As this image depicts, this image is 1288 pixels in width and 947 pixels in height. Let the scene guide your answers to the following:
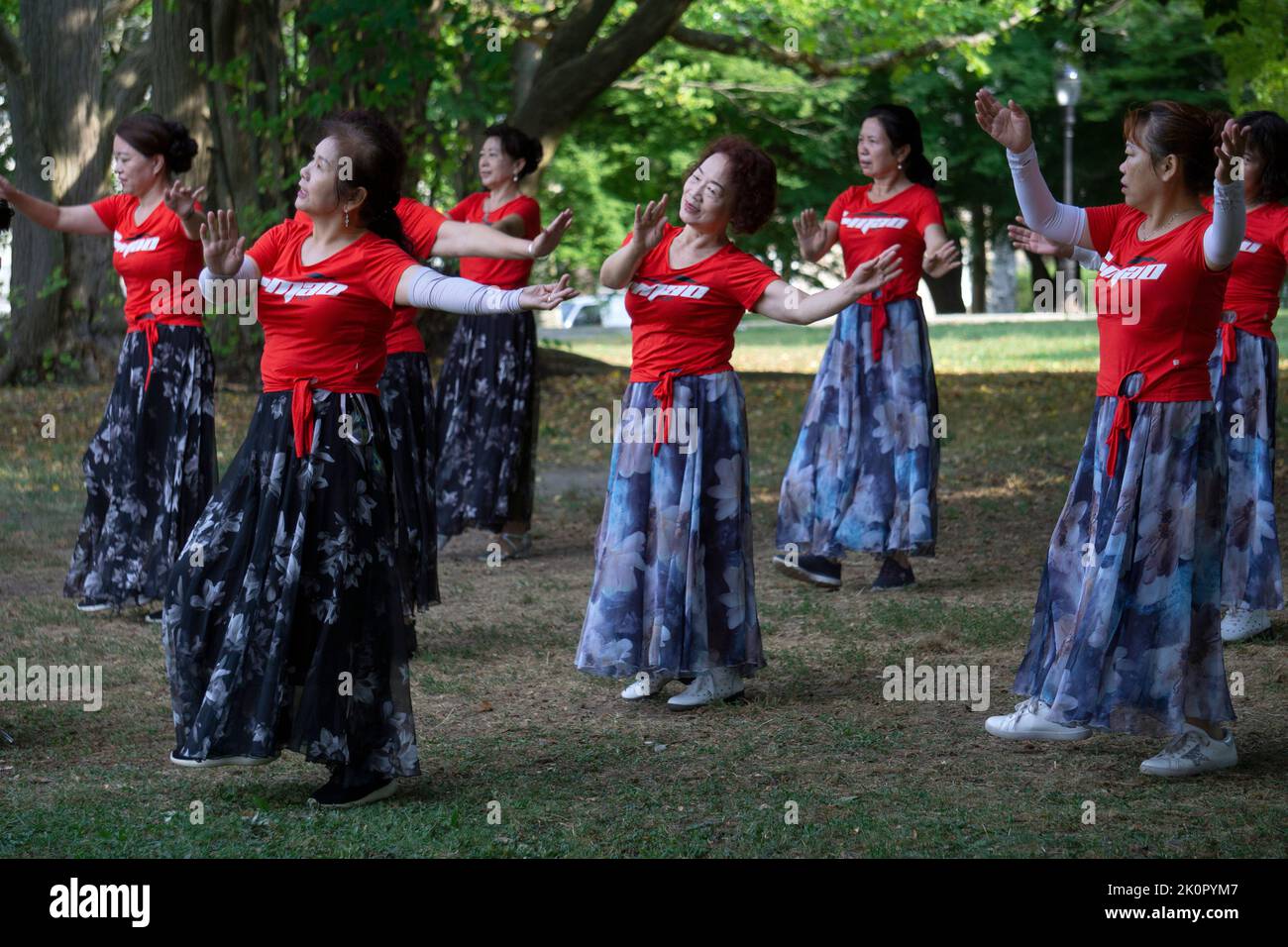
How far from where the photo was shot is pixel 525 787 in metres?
5.34

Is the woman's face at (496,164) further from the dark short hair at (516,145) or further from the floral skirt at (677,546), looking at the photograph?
the floral skirt at (677,546)

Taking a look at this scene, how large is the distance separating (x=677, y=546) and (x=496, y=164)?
3.92m

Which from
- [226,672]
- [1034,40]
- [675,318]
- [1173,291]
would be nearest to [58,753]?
[226,672]

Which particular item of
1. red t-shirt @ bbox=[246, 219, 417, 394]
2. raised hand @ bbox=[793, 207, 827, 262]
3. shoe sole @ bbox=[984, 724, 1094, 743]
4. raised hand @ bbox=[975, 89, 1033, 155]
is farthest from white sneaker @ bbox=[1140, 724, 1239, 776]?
red t-shirt @ bbox=[246, 219, 417, 394]

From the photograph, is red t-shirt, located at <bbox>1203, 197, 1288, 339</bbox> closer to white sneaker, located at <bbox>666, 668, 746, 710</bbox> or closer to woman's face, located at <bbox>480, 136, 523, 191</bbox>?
white sneaker, located at <bbox>666, 668, 746, 710</bbox>

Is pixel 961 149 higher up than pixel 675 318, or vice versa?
pixel 961 149

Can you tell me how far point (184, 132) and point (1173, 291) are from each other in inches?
187

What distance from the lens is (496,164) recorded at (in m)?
9.48

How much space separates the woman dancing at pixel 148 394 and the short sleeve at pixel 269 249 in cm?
257

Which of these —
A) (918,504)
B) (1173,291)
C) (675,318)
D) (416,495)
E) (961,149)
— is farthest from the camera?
(961,149)

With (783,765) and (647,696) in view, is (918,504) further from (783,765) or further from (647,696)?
(783,765)

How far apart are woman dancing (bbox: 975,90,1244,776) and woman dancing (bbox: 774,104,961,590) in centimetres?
310

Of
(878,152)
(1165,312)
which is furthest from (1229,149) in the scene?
(878,152)

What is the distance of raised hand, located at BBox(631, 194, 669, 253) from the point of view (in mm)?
5914
